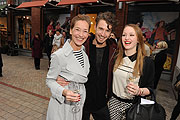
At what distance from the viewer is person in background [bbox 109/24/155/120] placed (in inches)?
74.6

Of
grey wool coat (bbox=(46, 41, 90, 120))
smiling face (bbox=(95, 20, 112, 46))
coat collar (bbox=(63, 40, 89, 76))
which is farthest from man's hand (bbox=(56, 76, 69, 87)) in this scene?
smiling face (bbox=(95, 20, 112, 46))

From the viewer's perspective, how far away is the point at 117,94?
2012mm

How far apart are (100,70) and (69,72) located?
625mm

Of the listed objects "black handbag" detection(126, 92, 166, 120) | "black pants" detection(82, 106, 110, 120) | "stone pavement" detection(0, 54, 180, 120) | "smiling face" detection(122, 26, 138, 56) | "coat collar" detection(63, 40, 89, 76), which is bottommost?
"stone pavement" detection(0, 54, 180, 120)

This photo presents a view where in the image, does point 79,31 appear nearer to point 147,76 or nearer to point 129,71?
point 129,71

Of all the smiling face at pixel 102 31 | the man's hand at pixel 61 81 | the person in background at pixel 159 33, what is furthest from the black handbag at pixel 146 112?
the person in background at pixel 159 33

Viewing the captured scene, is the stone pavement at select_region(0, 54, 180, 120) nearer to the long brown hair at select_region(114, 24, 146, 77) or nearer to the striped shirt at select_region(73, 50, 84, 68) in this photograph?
the striped shirt at select_region(73, 50, 84, 68)

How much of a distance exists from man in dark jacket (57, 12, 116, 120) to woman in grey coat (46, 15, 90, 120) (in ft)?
0.88

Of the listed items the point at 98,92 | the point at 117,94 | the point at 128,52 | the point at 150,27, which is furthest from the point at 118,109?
Result: the point at 150,27

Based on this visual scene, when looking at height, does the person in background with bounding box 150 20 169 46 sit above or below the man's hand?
above

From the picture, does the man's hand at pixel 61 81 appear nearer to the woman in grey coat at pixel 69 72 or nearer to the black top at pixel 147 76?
the woman in grey coat at pixel 69 72

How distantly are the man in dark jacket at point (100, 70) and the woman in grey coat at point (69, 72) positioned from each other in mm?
267

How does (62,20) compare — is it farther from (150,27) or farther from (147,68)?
(147,68)

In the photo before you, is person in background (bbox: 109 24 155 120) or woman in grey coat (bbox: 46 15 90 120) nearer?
woman in grey coat (bbox: 46 15 90 120)
